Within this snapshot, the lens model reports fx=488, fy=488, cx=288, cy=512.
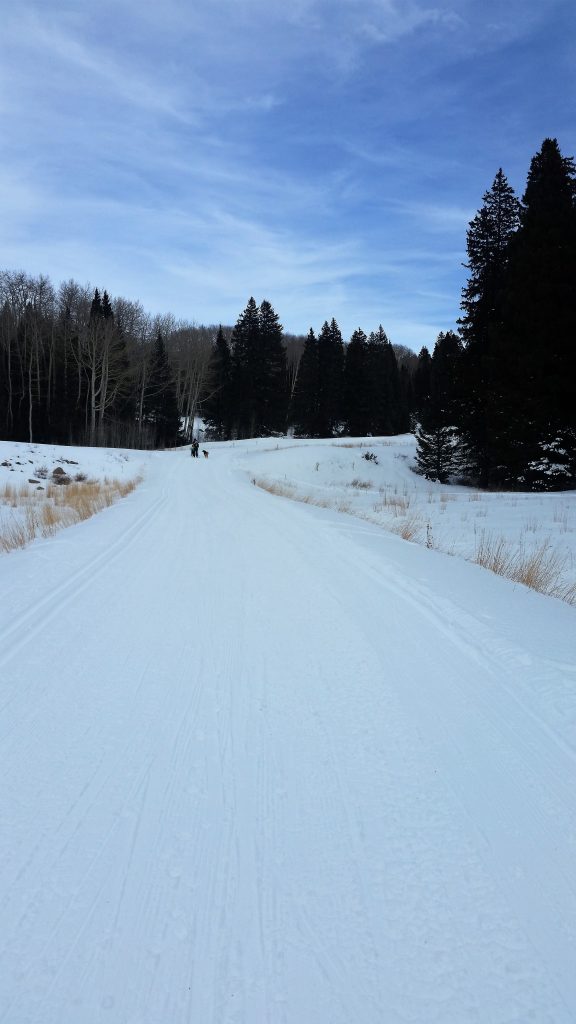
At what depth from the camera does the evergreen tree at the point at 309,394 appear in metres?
53.3

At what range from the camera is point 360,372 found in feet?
168

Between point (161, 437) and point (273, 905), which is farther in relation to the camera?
point (161, 437)

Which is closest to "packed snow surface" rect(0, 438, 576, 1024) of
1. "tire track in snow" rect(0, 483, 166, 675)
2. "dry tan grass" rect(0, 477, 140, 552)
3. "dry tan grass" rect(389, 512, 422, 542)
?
"tire track in snow" rect(0, 483, 166, 675)

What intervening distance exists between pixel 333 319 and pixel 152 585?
6241 cm

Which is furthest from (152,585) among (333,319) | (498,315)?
(333,319)

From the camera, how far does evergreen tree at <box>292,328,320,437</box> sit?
2100 inches

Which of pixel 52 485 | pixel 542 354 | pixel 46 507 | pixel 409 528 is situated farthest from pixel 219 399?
pixel 409 528

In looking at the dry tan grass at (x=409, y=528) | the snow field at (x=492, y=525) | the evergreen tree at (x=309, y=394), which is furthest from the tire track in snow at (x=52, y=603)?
the evergreen tree at (x=309, y=394)

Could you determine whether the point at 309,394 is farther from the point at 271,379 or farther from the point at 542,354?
the point at 542,354

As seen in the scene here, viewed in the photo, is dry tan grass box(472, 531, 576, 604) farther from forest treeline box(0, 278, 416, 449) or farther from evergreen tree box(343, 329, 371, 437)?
evergreen tree box(343, 329, 371, 437)

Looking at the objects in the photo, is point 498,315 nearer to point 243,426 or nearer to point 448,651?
point 448,651

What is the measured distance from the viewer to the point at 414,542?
319 inches

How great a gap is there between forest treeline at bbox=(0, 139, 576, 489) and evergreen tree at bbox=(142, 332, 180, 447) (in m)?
0.16

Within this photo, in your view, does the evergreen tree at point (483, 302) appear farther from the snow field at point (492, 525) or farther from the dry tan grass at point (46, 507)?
the dry tan grass at point (46, 507)
